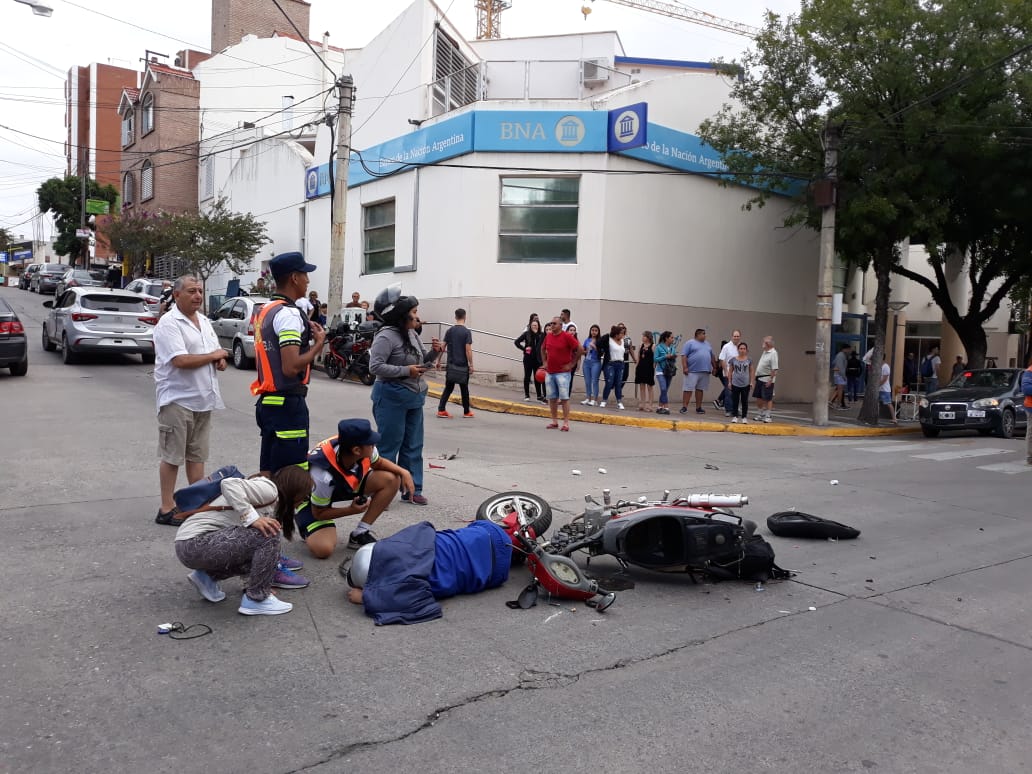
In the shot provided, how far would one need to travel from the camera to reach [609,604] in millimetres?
5191

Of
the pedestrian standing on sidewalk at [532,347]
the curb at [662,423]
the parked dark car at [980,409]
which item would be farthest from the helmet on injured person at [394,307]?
the parked dark car at [980,409]

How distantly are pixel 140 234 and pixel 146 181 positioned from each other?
28.7 ft

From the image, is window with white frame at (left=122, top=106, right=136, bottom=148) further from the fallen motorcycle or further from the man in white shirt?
the fallen motorcycle

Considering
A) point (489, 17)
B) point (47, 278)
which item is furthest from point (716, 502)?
point (489, 17)

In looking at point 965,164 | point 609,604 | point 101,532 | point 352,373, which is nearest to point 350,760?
point 609,604

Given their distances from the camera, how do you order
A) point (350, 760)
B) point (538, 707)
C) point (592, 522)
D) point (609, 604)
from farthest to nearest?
point (592, 522)
point (609, 604)
point (538, 707)
point (350, 760)

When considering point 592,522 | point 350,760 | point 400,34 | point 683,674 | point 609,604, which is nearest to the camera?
point 350,760

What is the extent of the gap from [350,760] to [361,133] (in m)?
24.6

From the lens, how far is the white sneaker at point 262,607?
478 cm

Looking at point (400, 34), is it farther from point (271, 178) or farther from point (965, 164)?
point (965, 164)

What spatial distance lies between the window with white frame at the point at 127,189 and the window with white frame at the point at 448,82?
2779cm

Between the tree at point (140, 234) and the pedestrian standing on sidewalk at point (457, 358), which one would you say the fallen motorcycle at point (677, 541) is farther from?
the tree at point (140, 234)

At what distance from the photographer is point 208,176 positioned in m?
38.9

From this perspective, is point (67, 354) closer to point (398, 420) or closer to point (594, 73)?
point (398, 420)
